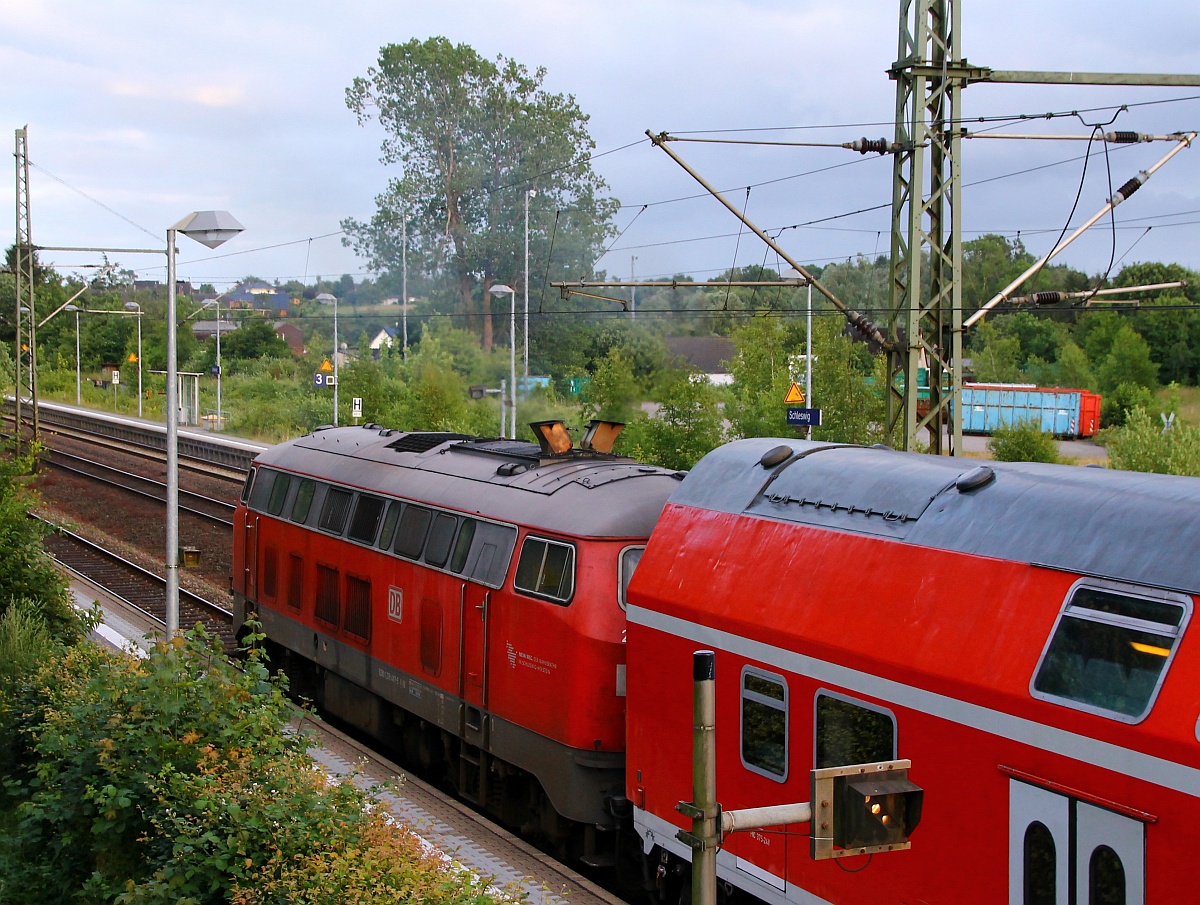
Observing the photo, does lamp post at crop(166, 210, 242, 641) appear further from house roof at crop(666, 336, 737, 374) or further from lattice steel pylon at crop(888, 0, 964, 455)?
house roof at crop(666, 336, 737, 374)

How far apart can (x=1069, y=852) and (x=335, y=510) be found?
10262mm

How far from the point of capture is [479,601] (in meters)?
11.0

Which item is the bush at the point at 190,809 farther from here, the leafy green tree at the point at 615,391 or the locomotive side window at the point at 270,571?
the leafy green tree at the point at 615,391

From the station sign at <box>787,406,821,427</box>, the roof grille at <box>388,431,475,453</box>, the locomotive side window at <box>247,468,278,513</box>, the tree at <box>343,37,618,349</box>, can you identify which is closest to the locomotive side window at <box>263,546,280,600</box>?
the locomotive side window at <box>247,468,278,513</box>

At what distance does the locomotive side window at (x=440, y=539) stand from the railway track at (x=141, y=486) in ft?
55.9

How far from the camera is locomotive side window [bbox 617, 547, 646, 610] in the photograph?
9852 millimetres

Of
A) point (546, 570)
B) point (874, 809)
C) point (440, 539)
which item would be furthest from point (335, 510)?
point (874, 809)

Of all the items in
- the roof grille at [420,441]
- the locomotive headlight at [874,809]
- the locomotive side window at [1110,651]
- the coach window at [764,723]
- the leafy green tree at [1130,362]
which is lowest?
the coach window at [764,723]

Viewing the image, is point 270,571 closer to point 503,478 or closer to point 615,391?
point 503,478

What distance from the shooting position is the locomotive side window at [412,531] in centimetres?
1225

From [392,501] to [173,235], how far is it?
4705 mm

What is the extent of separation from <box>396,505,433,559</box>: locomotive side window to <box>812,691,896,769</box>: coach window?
5.93m

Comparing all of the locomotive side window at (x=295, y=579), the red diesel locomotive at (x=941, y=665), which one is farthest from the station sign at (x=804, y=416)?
the red diesel locomotive at (x=941, y=665)

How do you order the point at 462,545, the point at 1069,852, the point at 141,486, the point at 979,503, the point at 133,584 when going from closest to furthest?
the point at 1069,852 < the point at 979,503 < the point at 462,545 < the point at 133,584 < the point at 141,486
